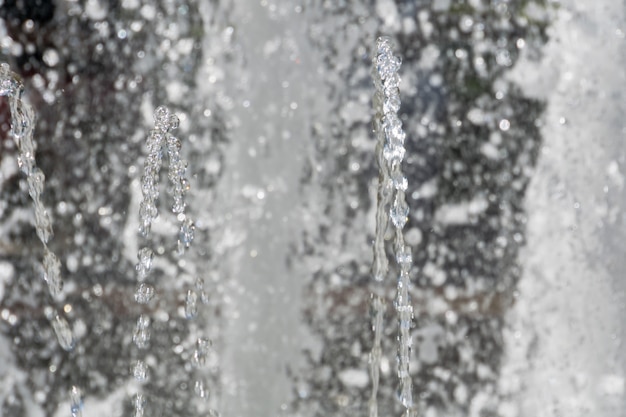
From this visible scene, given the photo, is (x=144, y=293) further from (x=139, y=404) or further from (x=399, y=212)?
(x=399, y=212)

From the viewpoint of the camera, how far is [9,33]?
92 centimetres

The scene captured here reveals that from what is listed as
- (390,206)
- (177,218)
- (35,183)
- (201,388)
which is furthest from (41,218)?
(390,206)

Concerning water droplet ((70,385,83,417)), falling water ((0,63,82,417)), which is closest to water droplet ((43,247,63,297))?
falling water ((0,63,82,417))

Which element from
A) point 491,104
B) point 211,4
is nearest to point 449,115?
point 491,104

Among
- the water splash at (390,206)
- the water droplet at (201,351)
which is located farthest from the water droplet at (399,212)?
Result: the water droplet at (201,351)

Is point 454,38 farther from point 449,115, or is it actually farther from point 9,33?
point 9,33

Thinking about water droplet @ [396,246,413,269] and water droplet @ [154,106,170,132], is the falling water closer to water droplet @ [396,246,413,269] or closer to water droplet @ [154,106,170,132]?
water droplet @ [154,106,170,132]

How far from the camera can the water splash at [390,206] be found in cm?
88

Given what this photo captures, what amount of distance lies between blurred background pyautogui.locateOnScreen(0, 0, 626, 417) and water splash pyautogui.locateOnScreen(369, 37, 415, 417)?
0.01 metres

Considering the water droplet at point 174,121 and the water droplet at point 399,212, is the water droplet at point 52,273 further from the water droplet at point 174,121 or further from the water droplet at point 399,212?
the water droplet at point 399,212

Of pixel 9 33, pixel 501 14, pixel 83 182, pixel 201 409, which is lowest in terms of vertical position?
pixel 201 409

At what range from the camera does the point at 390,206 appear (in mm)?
882

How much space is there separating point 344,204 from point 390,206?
5 cm

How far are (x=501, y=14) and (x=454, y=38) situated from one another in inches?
2.2
